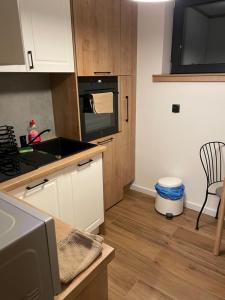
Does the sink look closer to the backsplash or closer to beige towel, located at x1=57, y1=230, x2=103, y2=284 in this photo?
the backsplash

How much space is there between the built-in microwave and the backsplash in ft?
1.20

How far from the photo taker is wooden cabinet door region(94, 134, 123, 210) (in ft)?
7.97

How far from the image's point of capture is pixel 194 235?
224cm

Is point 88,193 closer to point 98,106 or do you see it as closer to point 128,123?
point 98,106

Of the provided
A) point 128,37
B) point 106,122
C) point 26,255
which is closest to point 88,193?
point 106,122

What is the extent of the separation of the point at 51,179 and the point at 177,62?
6.19 feet

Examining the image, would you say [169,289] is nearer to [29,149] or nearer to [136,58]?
[29,149]

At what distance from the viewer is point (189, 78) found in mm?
2311

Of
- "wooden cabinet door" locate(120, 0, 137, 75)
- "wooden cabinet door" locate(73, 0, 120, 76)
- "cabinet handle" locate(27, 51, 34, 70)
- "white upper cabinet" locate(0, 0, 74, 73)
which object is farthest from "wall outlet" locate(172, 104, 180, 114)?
"cabinet handle" locate(27, 51, 34, 70)

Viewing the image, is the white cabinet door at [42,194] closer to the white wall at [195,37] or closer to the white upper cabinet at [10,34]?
the white upper cabinet at [10,34]

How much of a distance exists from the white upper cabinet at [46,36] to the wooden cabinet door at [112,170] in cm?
86

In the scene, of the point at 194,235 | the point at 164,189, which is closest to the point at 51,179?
the point at 164,189

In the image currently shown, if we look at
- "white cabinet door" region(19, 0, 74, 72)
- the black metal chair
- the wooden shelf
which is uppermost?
"white cabinet door" region(19, 0, 74, 72)

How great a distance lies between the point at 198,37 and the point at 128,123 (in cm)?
118
